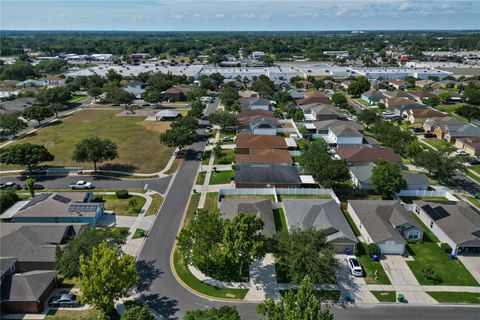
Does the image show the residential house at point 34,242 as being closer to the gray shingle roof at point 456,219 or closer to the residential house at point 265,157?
the residential house at point 265,157

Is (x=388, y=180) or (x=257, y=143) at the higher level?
(x=388, y=180)

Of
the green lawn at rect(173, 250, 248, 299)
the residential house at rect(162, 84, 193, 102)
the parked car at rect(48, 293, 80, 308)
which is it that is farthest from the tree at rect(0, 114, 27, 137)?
the green lawn at rect(173, 250, 248, 299)

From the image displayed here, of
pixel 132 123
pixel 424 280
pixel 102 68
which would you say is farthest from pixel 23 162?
pixel 102 68

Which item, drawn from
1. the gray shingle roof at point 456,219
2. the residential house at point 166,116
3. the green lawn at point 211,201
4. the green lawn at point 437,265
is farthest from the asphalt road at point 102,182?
the gray shingle roof at point 456,219

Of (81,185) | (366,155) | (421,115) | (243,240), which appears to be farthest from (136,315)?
(421,115)

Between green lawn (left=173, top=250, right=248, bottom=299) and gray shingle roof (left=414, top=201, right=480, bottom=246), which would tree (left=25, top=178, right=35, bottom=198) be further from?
gray shingle roof (left=414, top=201, right=480, bottom=246)

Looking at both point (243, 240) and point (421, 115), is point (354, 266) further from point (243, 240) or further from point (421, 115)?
point (421, 115)
